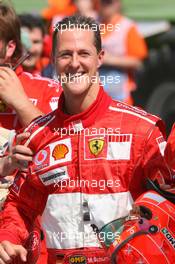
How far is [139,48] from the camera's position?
1134cm

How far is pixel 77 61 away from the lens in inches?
215

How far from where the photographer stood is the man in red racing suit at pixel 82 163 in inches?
210

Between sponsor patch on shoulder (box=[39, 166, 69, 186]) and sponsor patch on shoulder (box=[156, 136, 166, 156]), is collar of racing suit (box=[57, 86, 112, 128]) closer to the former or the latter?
sponsor patch on shoulder (box=[39, 166, 69, 186])

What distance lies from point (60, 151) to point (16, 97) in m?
0.83

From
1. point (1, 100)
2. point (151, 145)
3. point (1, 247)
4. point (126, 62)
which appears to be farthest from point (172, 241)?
point (126, 62)

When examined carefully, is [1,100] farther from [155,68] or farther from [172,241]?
[155,68]

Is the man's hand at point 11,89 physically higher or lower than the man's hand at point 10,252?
higher

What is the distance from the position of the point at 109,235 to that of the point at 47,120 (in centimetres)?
81

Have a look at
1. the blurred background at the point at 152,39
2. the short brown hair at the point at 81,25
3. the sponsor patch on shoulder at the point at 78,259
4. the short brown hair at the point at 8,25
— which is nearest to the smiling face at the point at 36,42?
the blurred background at the point at 152,39

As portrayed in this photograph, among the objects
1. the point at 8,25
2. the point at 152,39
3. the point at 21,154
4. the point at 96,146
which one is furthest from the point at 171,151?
the point at 152,39

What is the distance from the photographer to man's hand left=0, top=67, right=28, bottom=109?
6203 mm

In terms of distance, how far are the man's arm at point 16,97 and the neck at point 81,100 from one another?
1.91 feet

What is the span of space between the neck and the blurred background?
614 cm

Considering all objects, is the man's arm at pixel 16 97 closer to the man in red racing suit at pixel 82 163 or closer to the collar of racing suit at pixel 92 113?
the man in red racing suit at pixel 82 163
